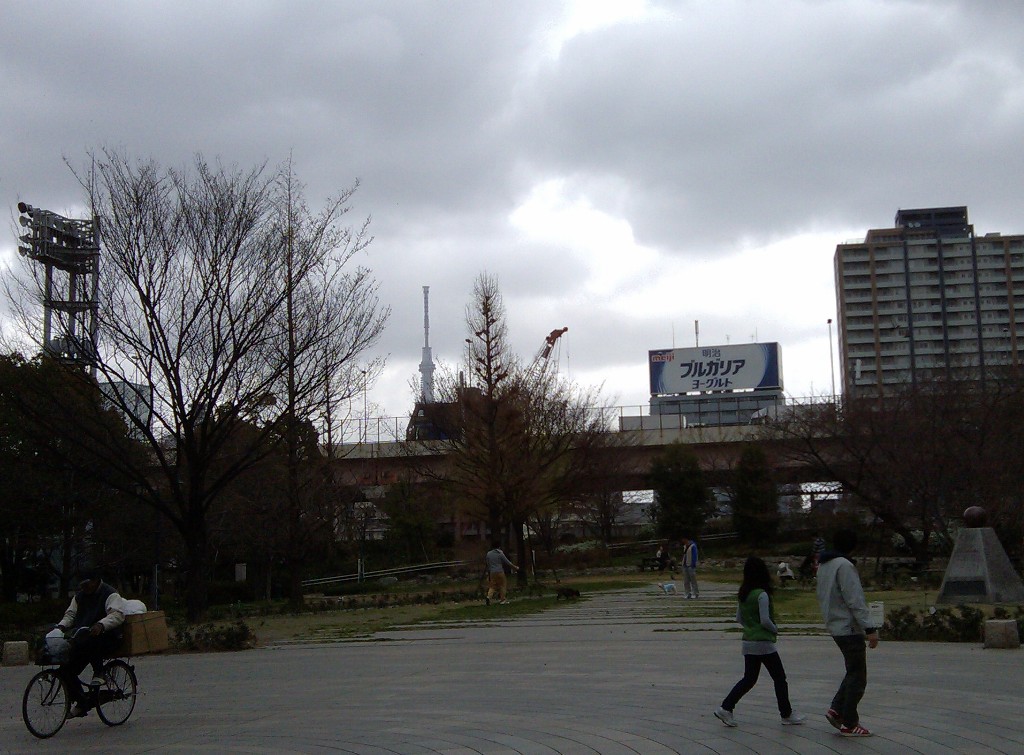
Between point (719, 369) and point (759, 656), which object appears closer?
point (759, 656)

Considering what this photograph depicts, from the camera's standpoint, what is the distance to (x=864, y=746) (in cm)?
763

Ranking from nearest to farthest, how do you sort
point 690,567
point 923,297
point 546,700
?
1. point 546,700
2. point 690,567
3. point 923,297

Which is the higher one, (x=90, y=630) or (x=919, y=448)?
(x=919, y=448)

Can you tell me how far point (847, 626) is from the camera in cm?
822

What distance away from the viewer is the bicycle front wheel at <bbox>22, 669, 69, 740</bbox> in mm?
9727

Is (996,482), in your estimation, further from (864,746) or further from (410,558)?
(410,558)

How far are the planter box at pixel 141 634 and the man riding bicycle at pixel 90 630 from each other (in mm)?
84

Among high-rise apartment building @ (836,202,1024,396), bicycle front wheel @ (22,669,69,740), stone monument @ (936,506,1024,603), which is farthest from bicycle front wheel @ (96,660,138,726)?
high-rise apartment building @ (836,202,1024,396)

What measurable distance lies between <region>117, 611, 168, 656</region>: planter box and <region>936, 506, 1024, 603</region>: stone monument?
15.1 metres

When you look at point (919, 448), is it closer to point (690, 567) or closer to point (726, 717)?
point (690, 567)

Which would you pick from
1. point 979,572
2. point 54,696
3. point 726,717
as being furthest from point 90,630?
point 979,572

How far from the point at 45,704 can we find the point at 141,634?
1.05 m

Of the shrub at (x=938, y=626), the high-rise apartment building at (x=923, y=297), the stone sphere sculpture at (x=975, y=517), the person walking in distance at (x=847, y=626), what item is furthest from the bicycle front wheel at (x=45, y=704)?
the high-rise apartment building at (x=923, y=297)

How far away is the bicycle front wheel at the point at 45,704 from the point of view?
9727 millimetres
